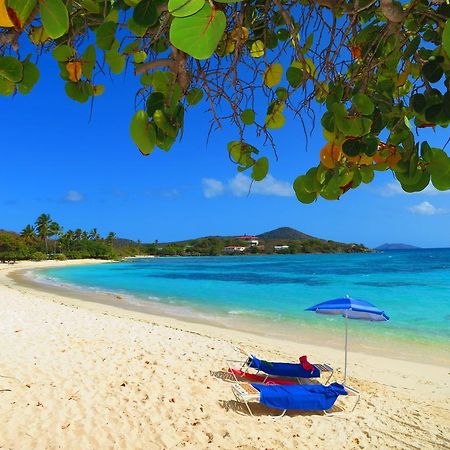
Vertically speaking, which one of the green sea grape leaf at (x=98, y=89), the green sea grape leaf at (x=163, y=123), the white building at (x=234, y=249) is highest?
the white building at (x=234, y=249)

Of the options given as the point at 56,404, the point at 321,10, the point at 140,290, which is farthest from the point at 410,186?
the point at 140,290

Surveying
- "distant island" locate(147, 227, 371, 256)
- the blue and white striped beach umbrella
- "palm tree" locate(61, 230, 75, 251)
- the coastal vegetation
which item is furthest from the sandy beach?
"distant island" locate(147, 227, 371, 256)

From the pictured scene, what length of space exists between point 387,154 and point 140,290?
73.1 ft

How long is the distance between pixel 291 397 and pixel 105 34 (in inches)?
175

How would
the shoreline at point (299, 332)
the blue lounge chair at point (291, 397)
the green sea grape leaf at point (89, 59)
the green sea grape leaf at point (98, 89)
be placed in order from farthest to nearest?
the shoreline at point (299, 332) < the blue lounge chair at point (291, 397) < the green sea grape leaf at point (98, 89) < the green sea grape leaf at point (89, 59)

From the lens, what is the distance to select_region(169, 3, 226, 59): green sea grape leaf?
35 cm

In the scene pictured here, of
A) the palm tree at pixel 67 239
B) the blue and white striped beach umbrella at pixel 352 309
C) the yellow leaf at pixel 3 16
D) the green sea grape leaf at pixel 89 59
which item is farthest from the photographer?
the palm tree at pixel 67 239

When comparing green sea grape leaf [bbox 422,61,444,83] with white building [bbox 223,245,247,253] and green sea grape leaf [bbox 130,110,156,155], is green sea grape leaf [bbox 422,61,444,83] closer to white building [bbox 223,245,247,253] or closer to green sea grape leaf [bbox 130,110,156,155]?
green sea grape leaf [bbox 130,110,156,155]

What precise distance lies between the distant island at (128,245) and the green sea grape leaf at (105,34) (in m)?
58.4

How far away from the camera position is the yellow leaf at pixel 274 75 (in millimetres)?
1089

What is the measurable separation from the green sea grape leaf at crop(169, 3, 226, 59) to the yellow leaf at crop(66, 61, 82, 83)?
562mm

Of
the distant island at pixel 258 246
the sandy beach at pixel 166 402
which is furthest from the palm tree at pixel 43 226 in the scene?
the sandy beach at pixel 166 402

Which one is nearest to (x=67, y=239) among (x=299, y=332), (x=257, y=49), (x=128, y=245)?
(x=128, y=245)

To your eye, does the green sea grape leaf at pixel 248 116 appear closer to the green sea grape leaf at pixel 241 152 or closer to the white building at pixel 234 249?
the green sea grape leaf at pixel 241 152
